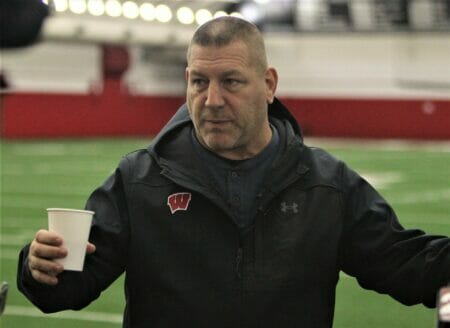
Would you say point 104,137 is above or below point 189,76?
below

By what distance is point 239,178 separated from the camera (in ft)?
13.1

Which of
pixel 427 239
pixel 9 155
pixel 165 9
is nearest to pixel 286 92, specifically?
pixel 165 9

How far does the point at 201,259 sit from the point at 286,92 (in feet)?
112

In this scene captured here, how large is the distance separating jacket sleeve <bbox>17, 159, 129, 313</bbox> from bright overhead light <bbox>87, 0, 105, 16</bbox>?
30710 mm

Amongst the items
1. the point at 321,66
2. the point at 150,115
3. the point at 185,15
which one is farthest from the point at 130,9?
the point at 321,66

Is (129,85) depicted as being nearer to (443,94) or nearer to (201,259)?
(443,94)

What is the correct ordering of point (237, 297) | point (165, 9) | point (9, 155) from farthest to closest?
point (165, 9), point (9, 155), point (237, 297)

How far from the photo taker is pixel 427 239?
4.00 metres

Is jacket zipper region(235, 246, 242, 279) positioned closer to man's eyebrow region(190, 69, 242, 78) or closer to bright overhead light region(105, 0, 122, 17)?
man's eyebrow region(190, 69, 242, 78)

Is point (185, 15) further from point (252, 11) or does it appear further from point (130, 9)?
point (130, 9)

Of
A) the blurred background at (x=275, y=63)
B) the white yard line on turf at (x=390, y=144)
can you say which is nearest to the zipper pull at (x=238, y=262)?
the white yard line on turf at (x=390, y=144)

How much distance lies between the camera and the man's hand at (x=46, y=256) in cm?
346

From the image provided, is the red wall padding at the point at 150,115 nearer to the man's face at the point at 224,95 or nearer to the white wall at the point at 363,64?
the white wall at the point at 363,64

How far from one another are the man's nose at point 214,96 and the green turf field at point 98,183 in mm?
4040
